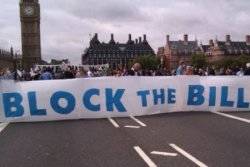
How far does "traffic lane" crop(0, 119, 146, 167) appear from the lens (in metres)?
9.79

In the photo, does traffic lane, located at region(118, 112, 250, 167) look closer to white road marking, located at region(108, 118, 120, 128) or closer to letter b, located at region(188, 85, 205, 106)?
white road marking, located at region(108, 118, 120, 128)

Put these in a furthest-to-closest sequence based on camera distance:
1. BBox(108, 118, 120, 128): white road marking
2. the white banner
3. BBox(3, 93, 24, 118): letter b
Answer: the white banner
BBox(3, 93, 24, 118): letter b
BBox(108, 118, 120, 128): white road marking

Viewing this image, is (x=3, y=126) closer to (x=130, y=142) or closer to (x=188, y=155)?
(x=130, y=142)

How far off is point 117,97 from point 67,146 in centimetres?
626

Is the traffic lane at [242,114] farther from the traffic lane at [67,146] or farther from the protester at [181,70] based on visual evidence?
the protester at [181,70]

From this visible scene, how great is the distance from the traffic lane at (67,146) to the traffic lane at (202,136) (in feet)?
1.71

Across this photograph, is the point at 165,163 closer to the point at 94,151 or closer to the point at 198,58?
the point at 94,151

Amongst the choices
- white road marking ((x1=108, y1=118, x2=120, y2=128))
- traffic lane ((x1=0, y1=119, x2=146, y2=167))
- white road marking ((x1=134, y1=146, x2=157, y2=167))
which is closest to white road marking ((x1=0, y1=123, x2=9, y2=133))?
traffic lane ((x1=0, y1=119, x2=146, y2=167))

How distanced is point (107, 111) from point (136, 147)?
644cm

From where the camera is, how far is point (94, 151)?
10836 mm

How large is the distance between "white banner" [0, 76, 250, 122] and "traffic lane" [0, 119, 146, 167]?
50.0 inches

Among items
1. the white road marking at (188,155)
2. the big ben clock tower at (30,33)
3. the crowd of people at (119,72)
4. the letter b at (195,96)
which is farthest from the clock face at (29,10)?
the white road marking at (188,155)

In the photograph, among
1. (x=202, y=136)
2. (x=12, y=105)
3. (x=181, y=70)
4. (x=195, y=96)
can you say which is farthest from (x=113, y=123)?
(x=181, y=70)

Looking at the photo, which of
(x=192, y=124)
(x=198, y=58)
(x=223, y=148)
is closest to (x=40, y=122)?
(x=192, y=124)
